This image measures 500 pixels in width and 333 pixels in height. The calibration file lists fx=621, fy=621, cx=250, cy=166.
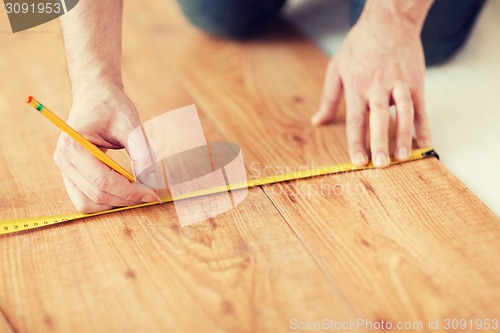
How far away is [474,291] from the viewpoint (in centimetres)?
107

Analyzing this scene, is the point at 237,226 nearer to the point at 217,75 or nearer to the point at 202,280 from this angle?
the point at 202,280

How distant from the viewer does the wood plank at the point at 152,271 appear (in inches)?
40.7

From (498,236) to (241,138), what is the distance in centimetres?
64

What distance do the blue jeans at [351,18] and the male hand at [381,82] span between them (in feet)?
0.92

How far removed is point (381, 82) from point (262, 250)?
52cm

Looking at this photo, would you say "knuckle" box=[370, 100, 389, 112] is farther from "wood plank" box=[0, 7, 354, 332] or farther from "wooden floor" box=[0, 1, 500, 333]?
"wood plank" box=[0, 7, 354, 332]

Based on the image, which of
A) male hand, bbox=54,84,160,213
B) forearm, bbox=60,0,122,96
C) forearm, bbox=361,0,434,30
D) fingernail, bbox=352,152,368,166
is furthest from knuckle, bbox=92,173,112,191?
forearm, bbox=361,0,434,30

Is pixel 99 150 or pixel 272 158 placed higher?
pixel 99 150

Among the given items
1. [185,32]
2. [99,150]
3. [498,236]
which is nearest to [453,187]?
[498,236]

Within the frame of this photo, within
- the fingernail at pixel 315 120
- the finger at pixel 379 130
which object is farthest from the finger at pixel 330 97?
the finger at pixel 379 130

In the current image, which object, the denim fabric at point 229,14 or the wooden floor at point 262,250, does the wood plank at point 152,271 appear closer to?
the wooden floor at point 262,250

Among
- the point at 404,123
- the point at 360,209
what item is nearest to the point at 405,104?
the point at 404,123

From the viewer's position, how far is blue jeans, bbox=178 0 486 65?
1765 millimetres

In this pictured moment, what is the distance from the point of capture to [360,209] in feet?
4.15
